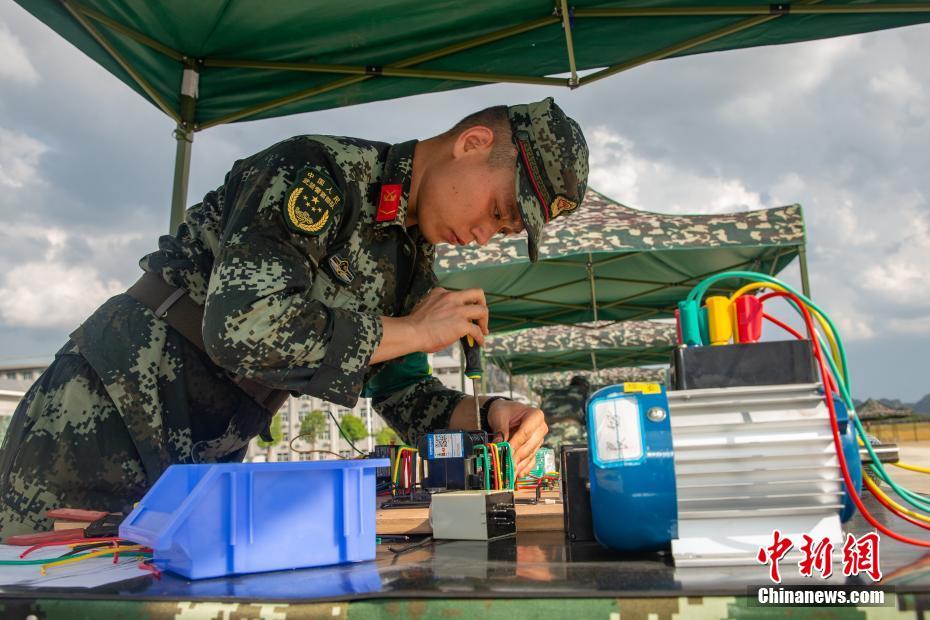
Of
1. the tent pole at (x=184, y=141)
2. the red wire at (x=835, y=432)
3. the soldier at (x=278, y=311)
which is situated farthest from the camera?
the tent pole at (x=184, y=141)

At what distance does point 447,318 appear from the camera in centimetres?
126

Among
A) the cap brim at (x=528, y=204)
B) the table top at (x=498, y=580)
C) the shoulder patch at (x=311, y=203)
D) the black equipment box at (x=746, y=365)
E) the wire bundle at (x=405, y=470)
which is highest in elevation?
the cap brim at (x=528, y=204)

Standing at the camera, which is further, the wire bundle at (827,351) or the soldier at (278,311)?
the soldier at (278,311)

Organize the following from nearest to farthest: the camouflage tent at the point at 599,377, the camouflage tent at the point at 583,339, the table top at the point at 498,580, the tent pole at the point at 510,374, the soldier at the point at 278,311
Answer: the table top at the point at 498,580
the soldier at the point at 278,311
the camouflage tent at the point at 583,339
the camouflage tent at the point at 599,377
the tent pole at the point at 510,374

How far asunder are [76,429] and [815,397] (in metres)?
1.27

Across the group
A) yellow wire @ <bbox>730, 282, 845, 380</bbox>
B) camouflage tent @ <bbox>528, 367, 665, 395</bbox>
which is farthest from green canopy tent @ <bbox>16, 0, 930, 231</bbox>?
camouflage tent @ <bbox>528, 367, 665, 395</bbox>

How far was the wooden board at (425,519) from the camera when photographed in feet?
3.39

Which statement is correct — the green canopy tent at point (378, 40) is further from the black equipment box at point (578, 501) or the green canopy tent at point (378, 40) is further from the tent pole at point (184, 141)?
the black equipment box at point (578, 501)

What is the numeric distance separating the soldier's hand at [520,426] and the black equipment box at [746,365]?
673mm

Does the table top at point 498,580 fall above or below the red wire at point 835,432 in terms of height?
below

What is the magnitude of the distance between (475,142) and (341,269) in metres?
0.39

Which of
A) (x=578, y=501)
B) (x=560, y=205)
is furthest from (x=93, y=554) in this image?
(x=560, y=205)

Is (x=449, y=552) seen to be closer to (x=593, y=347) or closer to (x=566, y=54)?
(x=566, y=54)

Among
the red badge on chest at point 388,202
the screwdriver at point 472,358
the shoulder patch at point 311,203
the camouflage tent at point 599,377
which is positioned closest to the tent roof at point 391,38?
the red badge on chest at point 388,202
